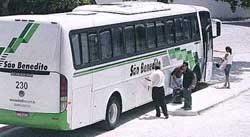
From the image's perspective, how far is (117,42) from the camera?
14.4 m

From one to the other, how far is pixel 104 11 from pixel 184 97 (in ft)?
10.9

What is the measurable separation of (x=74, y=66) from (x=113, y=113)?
2.39 metres

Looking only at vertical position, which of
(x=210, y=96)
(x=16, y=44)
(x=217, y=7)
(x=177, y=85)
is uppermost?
(x=16, y=44)

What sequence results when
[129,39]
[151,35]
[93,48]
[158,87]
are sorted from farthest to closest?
1. [151,35]
2. [158,87]
3. [129,39]
4. [93,48]

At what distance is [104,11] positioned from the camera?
15062 millimetres

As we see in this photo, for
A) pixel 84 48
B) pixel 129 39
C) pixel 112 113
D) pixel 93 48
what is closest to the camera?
pixel 84 48

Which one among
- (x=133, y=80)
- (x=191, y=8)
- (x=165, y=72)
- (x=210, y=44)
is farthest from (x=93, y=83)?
(x=210, y=44)

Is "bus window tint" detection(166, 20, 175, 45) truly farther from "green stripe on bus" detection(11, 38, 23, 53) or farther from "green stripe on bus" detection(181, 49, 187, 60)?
"green stripe on bus" detection(11, 38, 23, 53)

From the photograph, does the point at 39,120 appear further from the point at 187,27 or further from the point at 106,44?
the point at 187,27

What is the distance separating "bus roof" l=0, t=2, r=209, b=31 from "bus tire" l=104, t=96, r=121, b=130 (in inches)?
75.5

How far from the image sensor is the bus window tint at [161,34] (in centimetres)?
1666

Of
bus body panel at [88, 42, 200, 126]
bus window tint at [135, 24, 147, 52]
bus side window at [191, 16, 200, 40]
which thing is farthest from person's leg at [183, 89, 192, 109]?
bus side window at [191, 16, 200, 40]

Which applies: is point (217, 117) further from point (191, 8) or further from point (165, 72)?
point (191, 8)

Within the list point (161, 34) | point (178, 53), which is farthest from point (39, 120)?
point (178, 53)
